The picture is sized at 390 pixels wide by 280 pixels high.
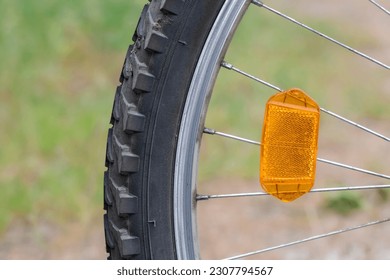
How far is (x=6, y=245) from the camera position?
312 cm

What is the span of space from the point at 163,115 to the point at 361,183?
2.06 meters

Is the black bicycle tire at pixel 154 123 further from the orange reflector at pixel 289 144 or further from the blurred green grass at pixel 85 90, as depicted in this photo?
the blurred green grass at pixel 85 90

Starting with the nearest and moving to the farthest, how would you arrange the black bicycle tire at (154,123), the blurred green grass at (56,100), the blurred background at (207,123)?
the black bicycle tire at (154,123), the blurred background at (207,123), the blurred green grass at (56,100)

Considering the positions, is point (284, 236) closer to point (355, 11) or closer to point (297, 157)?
point (297, 157)

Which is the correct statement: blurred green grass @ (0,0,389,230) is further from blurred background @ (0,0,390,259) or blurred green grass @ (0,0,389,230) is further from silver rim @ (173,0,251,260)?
silver rim @ (173,0,251,260)

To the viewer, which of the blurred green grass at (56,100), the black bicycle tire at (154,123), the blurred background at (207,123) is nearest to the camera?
the black bicycle tire at (154,123)

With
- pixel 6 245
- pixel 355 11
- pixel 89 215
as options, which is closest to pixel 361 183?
pixel 89 215

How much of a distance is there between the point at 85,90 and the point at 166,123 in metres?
2.54

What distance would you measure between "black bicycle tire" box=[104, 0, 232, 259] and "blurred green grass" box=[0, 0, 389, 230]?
64.2 inches

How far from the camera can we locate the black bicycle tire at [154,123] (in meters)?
1.64

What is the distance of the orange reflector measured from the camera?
5.48 feet

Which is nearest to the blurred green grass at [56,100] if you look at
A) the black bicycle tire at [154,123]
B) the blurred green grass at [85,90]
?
the blurred green grass at [85,90]

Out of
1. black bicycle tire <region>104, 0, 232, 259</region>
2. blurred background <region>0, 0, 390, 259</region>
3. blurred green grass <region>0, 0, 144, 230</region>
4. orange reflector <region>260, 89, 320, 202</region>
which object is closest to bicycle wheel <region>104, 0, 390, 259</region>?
black bicycle tire <region>104, 0, 232, 259</region>

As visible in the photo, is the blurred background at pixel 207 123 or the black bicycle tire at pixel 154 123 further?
the blurred background at pixel 207 123
